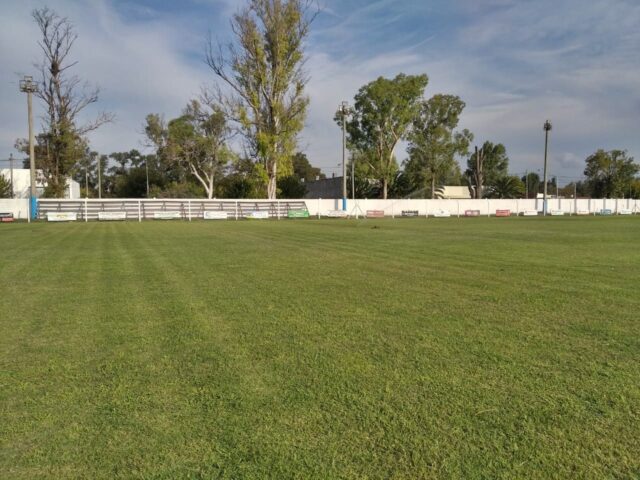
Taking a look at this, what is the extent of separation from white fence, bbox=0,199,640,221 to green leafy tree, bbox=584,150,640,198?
1623 cm

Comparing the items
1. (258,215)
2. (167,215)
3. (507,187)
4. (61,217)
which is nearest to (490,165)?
(507,187)

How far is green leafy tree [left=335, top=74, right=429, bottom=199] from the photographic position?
2094 inches

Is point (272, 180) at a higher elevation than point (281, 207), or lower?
higher

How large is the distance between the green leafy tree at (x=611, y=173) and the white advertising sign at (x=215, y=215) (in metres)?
67.0

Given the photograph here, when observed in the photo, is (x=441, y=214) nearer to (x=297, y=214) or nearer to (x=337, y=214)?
(x=337, y=214)

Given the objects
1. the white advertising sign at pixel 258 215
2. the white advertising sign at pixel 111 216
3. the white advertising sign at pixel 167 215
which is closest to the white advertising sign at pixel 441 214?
the white advertising sign at pixel 258 215

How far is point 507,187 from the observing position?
2901 inches

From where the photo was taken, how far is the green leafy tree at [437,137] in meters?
56.9

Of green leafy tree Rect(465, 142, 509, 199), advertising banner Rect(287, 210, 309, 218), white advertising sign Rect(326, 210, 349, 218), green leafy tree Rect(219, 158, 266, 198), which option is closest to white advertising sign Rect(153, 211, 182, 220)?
green leafy tree Rect(219, 158, 266, 198)

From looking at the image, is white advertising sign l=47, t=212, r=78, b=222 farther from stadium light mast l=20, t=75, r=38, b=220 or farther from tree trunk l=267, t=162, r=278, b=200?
tree trunk l=267, t=162, r=278, b=200

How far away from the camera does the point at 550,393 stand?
10.9ft

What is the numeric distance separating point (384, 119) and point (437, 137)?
8044 millimetres

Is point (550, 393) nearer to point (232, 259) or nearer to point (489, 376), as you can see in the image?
point (489, 376)

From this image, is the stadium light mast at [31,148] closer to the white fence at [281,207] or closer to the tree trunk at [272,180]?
the white fence at [281,207]
